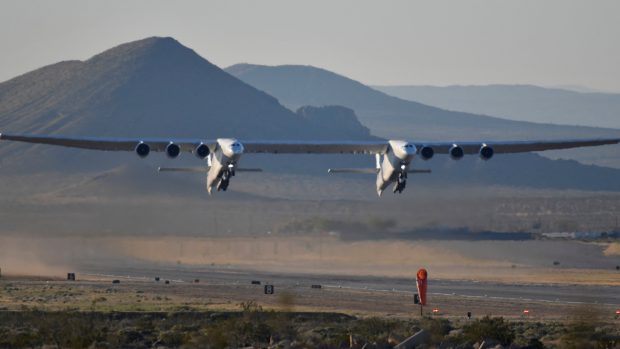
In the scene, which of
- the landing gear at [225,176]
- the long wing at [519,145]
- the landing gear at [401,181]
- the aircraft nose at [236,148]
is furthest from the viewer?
the long wing at [519,145]

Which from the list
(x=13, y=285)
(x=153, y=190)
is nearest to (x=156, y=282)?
(x=13, y=285)

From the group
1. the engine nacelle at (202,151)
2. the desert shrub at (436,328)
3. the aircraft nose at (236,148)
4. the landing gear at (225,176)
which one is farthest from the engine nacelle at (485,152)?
the desert shrub at (436,328)

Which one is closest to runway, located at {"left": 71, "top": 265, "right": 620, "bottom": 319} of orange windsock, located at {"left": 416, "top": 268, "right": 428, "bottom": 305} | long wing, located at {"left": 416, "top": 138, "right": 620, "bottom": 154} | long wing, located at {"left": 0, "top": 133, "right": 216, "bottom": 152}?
orange windsock, located at {"left": 416, "top": 268, "right": 428, "bottom": 305}

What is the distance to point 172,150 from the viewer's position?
2685 inches

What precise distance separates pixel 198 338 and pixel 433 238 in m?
43.0

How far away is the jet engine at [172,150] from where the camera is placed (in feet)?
222

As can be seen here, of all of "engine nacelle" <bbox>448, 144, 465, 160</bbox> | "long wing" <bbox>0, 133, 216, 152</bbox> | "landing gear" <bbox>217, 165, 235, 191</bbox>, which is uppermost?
"long wing" <bbox>0, 133, 216, 152</bbox>

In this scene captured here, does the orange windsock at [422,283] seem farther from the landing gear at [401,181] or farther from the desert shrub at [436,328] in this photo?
the landing gear at [401,181]

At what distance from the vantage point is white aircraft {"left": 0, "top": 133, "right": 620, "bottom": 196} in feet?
218

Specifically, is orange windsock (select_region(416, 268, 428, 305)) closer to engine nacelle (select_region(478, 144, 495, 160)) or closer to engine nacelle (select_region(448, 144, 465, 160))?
engine nacelle (select_region(448, 144, 465, 160))

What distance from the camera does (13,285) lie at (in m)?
80.6

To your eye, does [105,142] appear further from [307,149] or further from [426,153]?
A: [426,153]

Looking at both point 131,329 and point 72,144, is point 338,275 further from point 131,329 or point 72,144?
point 131,329

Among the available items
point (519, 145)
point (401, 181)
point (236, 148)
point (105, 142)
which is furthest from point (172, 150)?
point (519, 145)
